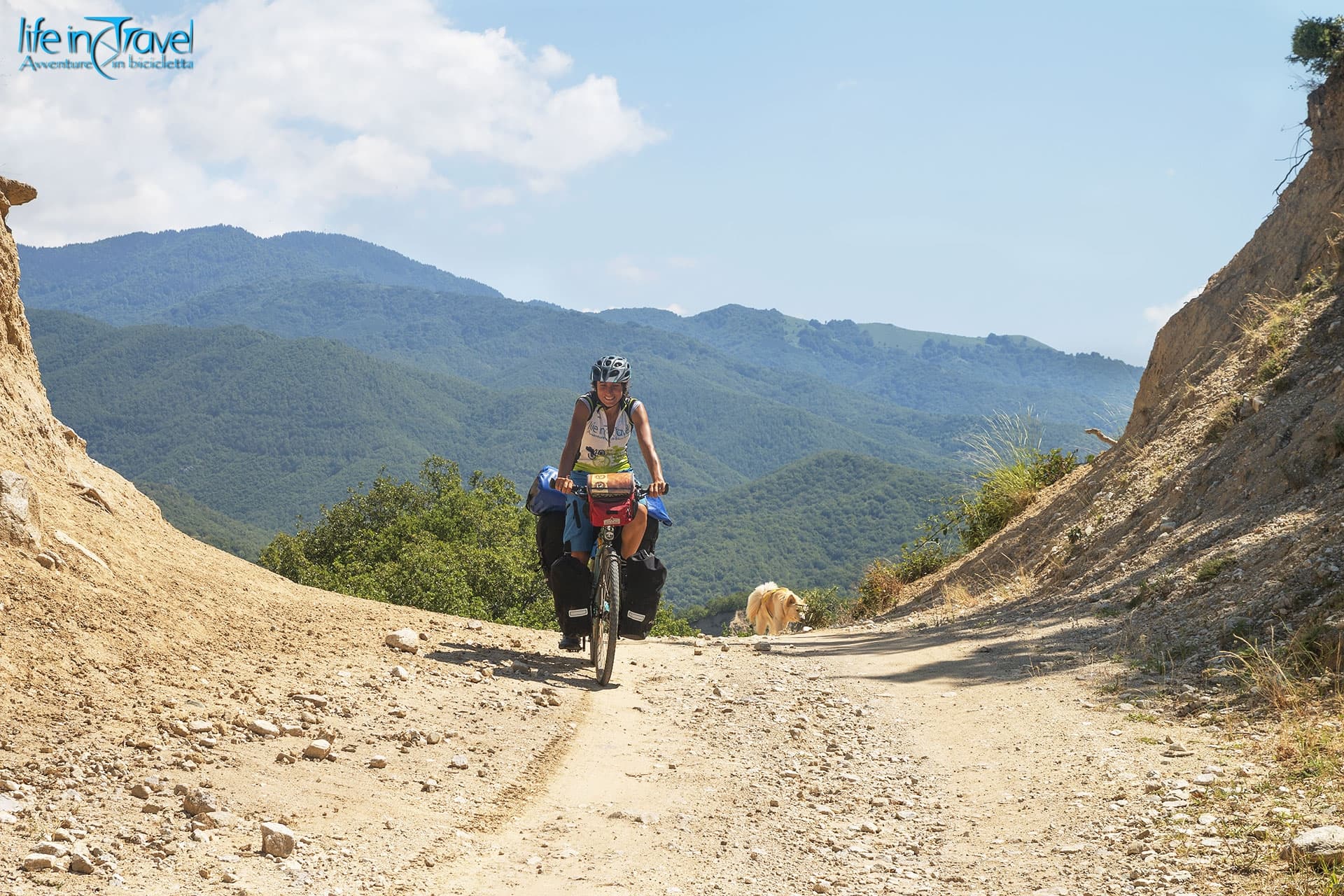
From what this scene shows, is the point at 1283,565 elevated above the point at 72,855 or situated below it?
above

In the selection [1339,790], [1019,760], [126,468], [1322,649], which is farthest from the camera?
[126,468]

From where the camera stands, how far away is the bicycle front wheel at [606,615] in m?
7.04

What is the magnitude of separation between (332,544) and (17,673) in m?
29.2

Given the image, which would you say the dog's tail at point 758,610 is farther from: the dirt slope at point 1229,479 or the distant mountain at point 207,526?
the distant mountain at point 207,526

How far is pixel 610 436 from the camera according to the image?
7324 millimetres

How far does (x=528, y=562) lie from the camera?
Answer: 26.7 m

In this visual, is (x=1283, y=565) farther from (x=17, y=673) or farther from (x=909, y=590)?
(x=909, y=590)

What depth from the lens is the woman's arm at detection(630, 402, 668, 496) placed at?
23.4 ft

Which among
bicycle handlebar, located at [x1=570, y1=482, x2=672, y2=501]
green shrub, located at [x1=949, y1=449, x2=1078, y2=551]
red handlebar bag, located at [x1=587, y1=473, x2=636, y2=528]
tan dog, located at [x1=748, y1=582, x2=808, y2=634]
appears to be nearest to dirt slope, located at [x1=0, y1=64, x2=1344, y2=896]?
red handlebar bag, located at [x1=587, y1=473, x2=636, y2=528]

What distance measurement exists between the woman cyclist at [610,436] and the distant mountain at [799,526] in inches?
4419

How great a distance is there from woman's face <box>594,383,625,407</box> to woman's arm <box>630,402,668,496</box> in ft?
0.46

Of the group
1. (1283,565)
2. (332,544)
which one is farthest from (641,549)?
(332,544)

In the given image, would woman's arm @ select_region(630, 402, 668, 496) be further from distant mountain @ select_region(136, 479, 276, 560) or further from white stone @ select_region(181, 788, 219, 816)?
distant mountain @ select_region(136, 479, 276, 560)

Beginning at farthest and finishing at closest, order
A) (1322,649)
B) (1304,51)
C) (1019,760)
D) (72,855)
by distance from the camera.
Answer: (1304,51) < (1322,649) < (1019,760) < (72,855)
